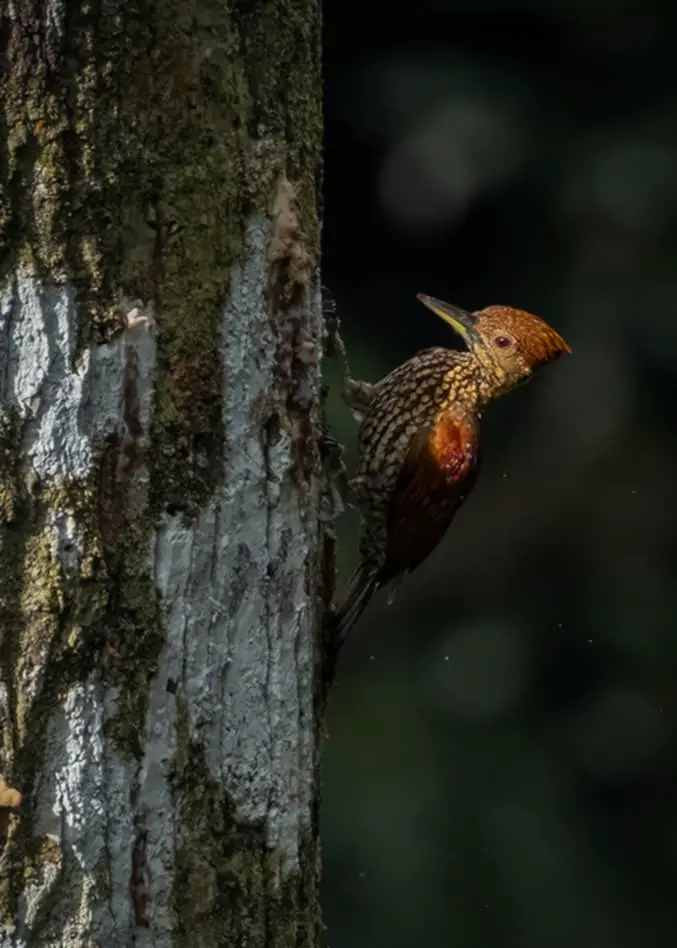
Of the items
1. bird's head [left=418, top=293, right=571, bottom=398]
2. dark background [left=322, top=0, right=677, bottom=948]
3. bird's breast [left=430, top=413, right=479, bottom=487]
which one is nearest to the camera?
bird's breast [left=430, top=413, right=479, bottom=487]

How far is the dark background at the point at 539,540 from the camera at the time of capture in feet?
18.6

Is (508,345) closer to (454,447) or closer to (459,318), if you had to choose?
(459,318)

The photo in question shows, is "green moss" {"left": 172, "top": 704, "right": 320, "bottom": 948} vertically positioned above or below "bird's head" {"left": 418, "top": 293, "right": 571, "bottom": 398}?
above

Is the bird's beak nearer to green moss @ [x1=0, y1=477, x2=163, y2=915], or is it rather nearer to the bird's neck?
the bird's neck

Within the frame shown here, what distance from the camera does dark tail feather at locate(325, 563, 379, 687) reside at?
2.91 metres

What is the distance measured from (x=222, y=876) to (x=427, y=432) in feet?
5.69

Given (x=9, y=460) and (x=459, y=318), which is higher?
(x=9, y=460)

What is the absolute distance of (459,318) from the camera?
4.24m

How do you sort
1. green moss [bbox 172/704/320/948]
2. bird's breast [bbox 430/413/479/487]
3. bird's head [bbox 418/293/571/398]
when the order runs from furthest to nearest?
bird's head [bbox 418/293/571/398]
bird's breast [bbox 430/413/479/487]
green moss [bbox 172/704/320/948]

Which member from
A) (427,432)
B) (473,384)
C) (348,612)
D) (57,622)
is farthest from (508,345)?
(57,622)

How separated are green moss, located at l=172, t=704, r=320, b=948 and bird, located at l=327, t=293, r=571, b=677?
1.35 m

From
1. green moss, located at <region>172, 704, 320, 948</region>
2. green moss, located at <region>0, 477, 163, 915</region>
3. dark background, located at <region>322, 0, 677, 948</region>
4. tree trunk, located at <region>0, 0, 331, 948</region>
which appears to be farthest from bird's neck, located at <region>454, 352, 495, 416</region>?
green moss, located at <region>0, 477, 163, 915</region>

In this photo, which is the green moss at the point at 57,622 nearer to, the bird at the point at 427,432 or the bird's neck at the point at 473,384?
the bird at the point at 427,432

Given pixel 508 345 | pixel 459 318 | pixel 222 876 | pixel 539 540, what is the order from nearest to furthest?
pixel 222 876, pixel 508 345, pixel 459 318, pixel 539 540
